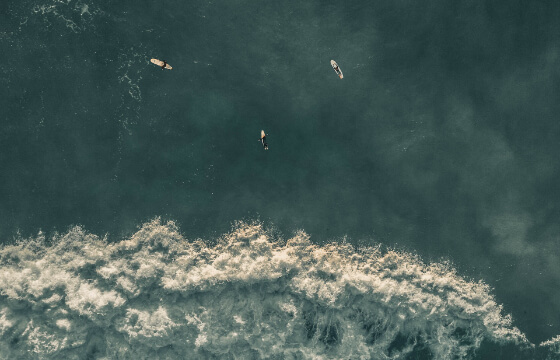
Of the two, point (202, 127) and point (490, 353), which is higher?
point (202, 127)

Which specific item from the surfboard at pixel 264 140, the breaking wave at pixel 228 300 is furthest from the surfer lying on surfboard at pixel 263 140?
the breaking wave at pixel 228 300

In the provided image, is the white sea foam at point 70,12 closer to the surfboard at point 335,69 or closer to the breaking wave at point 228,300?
the breaking wave at point 228,300

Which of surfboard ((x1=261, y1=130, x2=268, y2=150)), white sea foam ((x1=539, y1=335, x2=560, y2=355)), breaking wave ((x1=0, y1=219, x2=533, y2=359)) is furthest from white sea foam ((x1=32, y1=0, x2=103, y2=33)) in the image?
white sea foam ((x1=539, y1=335, x2=560, y2=355))

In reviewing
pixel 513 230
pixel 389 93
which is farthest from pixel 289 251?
pixel 513 230

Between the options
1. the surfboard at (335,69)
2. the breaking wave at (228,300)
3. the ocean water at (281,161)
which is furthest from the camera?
the ocean water at (281,161)

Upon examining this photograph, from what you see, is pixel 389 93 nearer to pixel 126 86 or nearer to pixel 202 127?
pixel 202 127

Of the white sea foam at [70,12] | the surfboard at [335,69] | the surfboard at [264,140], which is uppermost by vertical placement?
the surfboard at [335,69]
